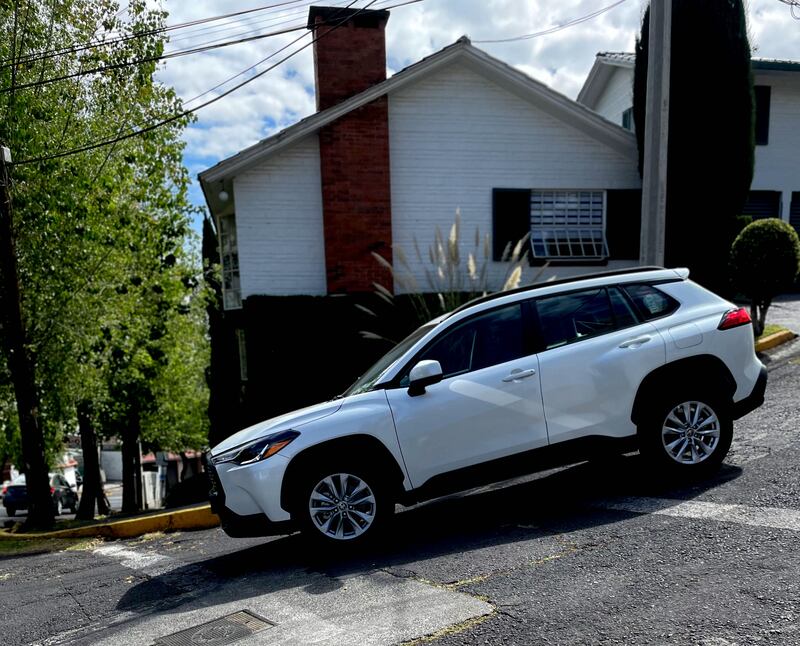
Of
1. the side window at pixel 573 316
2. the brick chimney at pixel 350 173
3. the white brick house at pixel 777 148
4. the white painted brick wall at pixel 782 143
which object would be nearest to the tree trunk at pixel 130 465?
the brick chimney at pixel 350 173

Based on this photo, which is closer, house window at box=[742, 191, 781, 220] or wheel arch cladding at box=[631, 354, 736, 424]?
wheel arch cladding at box=[631, 354, 736, 424]

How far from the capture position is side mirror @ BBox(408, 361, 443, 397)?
5445mm

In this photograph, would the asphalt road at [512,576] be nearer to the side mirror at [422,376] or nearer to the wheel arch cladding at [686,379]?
the wheel arch cladding at [686,379]

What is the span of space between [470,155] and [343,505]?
10805mm

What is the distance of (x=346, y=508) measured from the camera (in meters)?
5.43

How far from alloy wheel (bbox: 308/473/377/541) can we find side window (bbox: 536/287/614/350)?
194cm

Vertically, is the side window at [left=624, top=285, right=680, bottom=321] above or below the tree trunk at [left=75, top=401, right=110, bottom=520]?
above

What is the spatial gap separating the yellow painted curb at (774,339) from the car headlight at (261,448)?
9259mm

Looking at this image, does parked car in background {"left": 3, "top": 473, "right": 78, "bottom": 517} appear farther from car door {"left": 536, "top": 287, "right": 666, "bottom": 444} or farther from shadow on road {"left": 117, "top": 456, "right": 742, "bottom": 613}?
car door {"left": 536, "top": 287, "right": 666, "bottom": 444}

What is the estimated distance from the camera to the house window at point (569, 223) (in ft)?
49.4

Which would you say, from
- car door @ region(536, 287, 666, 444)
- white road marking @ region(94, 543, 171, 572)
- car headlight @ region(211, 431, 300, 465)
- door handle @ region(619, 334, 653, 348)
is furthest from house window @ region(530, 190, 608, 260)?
car headlight @ region(211, 431, 300, 465)

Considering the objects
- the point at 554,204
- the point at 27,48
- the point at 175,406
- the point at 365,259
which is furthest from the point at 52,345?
the point at 175,406

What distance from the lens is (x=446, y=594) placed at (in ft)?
14.1

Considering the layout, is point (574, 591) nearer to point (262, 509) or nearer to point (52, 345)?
point (262, 509)
